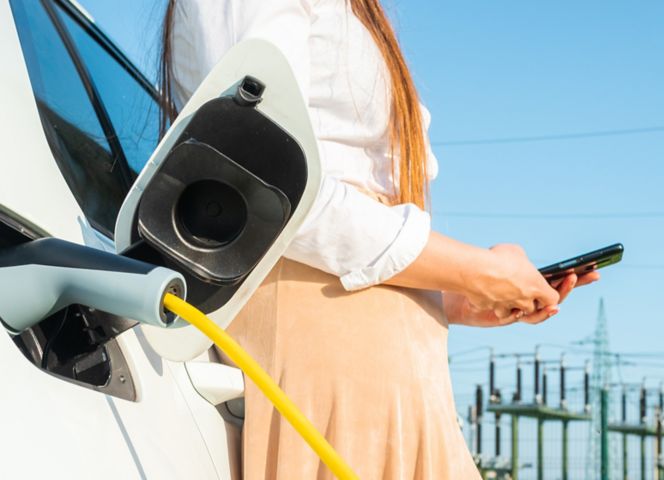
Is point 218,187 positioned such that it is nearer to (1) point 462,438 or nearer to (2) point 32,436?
(2) point 32,436

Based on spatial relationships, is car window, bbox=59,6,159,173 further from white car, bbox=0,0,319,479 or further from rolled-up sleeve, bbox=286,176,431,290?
rolled-up sleeve, bbox=286,176,431,290

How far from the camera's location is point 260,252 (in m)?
0.90

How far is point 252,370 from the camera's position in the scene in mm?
788

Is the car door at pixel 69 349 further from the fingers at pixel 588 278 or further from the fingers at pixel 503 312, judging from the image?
the fingers at pixel 588 278

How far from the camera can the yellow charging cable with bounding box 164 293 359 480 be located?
2.54 ft

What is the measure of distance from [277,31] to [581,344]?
28.0 meters

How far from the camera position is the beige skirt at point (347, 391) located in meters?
1.12

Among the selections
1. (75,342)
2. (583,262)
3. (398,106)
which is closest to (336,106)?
(398,106)

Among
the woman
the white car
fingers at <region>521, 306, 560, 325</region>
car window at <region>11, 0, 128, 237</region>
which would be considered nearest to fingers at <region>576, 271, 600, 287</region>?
fingers at <region>521, 306, 560, 325</region>

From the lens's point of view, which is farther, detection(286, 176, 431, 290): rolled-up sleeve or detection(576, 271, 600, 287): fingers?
detection(576, 271, 600, 287): fingers

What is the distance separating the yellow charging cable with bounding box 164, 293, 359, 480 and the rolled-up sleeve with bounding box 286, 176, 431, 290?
34cm

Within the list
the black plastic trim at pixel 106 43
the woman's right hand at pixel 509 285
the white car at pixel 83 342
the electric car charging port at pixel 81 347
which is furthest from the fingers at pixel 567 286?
the electric car charging port at pixel 81 347

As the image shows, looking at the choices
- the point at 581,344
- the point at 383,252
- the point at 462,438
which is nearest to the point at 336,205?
the point at 383,252

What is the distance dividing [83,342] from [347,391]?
0.37m
